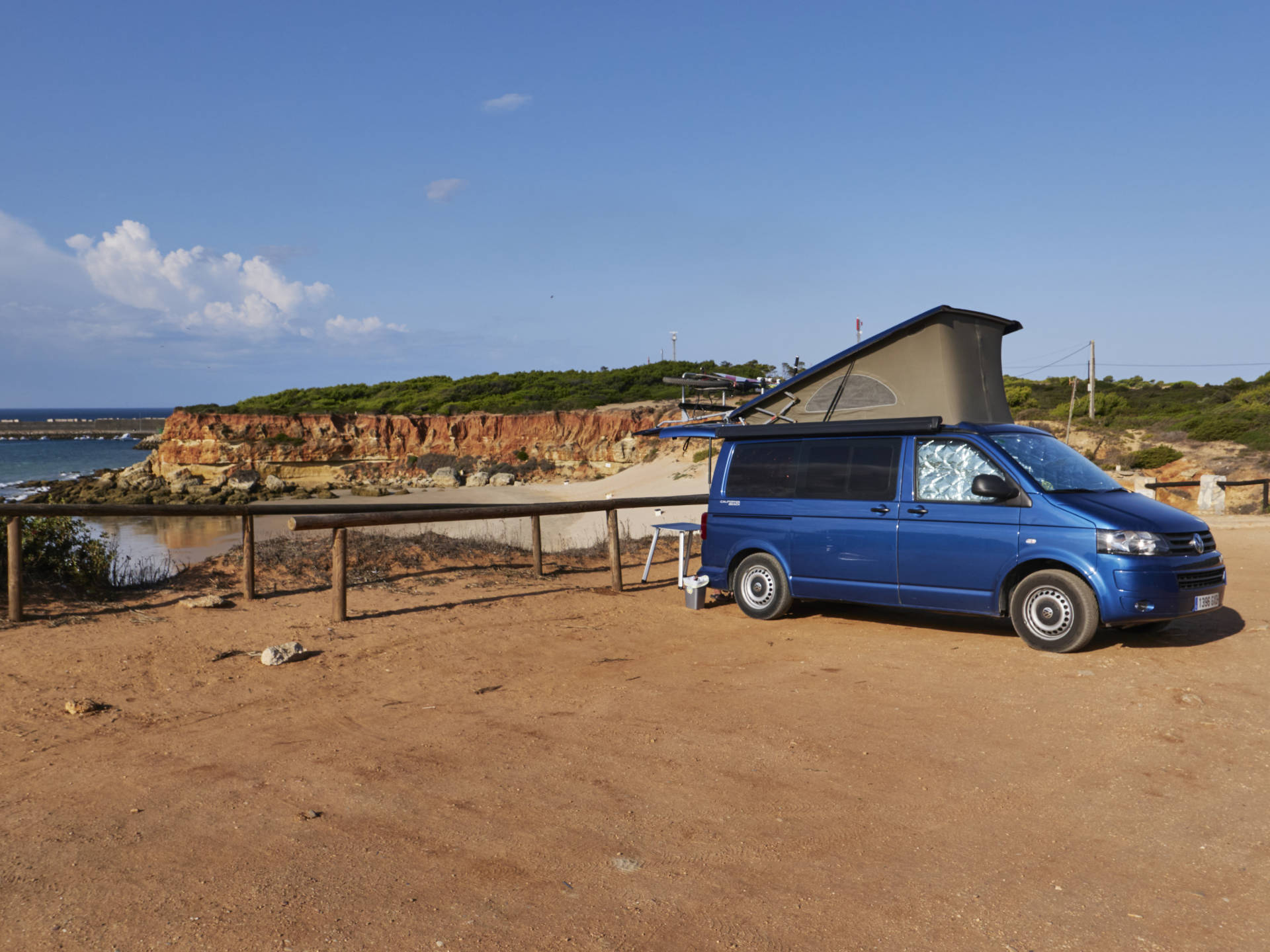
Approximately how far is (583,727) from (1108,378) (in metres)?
91.9

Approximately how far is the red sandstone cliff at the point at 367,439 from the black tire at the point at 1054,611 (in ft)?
139

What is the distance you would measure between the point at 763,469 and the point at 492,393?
58.8 meters

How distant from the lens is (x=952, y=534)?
8016mm

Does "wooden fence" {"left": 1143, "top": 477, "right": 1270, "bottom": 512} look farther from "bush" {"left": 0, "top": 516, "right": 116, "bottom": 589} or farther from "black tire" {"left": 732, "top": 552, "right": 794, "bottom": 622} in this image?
"bush" {"left": 0, "top": 516, "right": 116, "bottom": 589}

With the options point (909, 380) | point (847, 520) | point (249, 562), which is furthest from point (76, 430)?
point (847, 520)

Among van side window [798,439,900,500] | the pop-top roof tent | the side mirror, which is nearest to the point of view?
the side mirror

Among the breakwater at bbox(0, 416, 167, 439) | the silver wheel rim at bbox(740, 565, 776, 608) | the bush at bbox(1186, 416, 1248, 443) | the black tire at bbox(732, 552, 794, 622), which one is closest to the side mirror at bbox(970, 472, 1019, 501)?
the black tire at bbox(732, 552, 794, 622)

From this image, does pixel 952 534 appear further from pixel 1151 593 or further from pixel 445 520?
pixel 445 520

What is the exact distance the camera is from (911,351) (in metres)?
10.5

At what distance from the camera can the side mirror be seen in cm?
775

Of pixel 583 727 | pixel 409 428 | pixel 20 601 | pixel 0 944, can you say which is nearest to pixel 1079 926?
pixel 583 727

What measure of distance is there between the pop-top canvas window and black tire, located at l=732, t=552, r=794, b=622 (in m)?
2.46

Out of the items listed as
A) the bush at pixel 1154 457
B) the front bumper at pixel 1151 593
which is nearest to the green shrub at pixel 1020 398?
the bush at pixel 1154 457

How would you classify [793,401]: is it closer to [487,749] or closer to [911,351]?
[911,351]
